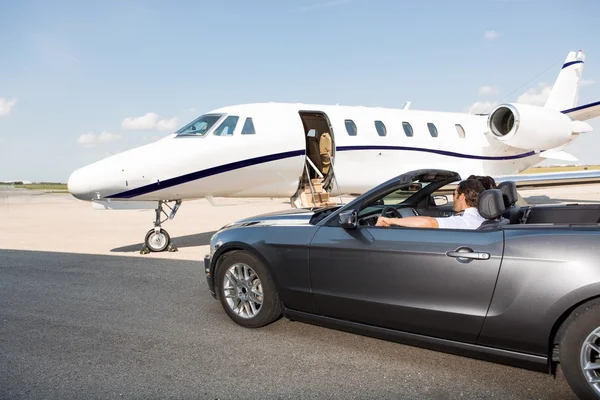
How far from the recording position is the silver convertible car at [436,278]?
3.10m

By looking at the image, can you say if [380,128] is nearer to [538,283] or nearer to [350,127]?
[350,127]

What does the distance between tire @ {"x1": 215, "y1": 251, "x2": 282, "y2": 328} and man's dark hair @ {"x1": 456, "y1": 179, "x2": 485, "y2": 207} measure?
1.84 meters

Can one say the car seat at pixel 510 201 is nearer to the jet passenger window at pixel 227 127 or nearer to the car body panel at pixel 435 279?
the car body panel at pixel 435 279

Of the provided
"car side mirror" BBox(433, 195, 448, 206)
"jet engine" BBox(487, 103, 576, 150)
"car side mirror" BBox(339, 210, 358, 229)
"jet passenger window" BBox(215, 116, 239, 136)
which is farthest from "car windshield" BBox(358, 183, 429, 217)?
"jet engine" BBox(487, 103, 576, 150)

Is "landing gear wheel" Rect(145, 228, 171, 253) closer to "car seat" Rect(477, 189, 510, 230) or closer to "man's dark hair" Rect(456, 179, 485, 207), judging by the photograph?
"man's dark hair" Rect(456, 179, 485, 207)

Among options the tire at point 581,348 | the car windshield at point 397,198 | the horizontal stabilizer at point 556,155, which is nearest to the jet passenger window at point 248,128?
the car windshield at point 397,198

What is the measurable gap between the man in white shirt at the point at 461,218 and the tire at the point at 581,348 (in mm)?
1031

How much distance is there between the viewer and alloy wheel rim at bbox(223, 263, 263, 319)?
4.70 metres

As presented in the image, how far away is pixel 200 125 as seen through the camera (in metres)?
9.78

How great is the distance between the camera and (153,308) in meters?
5.43

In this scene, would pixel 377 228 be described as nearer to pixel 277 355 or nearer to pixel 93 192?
pixel 277 355

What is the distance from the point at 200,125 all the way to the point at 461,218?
22.4ft

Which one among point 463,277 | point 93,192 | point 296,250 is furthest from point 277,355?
point 93,192

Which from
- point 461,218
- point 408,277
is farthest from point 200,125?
point 408,277
